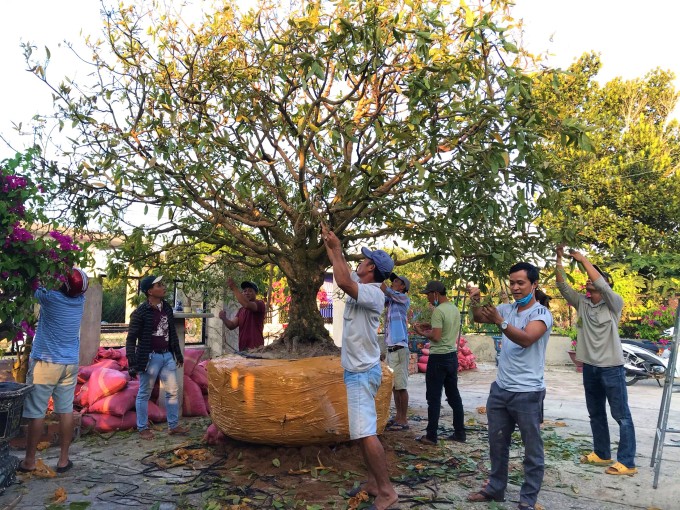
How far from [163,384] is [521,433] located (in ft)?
12.8

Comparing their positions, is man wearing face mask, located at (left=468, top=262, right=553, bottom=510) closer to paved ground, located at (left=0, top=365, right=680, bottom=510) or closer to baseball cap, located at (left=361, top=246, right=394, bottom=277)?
paved ground, located at (left=0, top=365, right=680, bottom=510)

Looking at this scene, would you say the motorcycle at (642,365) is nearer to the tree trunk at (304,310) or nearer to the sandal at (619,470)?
the sandal at (619,470)

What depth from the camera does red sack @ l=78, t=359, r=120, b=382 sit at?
22.5 ft

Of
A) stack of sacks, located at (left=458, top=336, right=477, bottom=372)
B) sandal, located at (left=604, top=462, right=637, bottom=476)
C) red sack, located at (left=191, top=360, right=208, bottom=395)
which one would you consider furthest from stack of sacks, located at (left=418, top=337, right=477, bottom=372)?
sandal, located at (left=604, top=462, right=637, bottom=476)

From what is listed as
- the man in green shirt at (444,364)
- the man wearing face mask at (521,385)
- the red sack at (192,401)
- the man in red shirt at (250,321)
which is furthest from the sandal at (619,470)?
the red sack at (192,401)

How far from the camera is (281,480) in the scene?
176 inches

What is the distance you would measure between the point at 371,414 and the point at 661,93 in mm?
17563

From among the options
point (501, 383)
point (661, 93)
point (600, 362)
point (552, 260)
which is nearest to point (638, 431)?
point (600, 362)

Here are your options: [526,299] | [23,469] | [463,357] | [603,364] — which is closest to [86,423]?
[23,469]

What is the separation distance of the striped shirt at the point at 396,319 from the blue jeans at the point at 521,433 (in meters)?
2.38

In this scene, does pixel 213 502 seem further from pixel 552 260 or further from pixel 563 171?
pixel 563 171

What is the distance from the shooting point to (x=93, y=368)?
6.96 meters

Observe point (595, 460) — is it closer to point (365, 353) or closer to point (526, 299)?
point (526, 299)

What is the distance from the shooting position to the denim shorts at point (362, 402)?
12.4 feet
